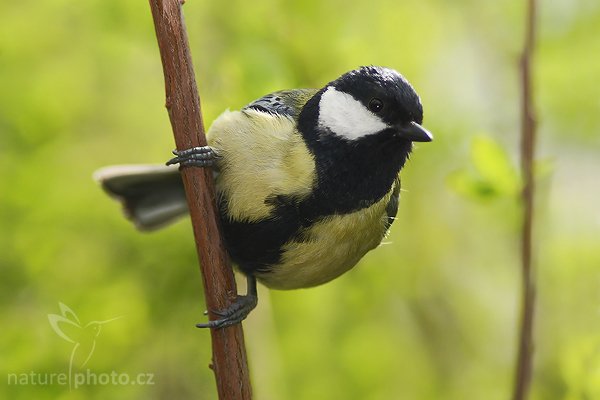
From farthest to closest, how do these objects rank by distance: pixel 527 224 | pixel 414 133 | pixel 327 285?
pixel 327 285
pixel 414 133
pixel 527 224

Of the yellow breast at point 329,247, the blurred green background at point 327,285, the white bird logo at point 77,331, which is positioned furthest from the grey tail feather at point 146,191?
the yellow breast at point 329,247

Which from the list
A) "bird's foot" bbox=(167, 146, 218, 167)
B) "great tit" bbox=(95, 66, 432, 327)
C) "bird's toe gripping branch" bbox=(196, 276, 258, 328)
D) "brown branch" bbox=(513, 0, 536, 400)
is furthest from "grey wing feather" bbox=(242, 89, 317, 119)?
"brown branch" bbox=(513, 0, 536, 400)

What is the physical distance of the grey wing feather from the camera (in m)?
1.93

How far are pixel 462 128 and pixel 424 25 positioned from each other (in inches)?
13.5

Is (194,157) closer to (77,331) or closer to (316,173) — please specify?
(316,173)

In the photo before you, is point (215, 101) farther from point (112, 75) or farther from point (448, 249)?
point (448, 249)

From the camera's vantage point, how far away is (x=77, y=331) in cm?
198

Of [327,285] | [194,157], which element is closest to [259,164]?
[194,157]

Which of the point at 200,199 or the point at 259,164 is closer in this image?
the point at 200,199

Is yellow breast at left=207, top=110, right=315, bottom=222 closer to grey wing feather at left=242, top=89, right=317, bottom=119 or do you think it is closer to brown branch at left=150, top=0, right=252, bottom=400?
grey wing feather at left=242, top=89, right=317, bottom=119

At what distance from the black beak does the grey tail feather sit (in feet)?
2.56

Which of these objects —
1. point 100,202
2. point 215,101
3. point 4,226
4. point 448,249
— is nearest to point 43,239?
point 4,226

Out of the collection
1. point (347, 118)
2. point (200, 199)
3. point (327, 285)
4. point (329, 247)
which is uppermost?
point (347, 118)

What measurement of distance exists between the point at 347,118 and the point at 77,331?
2.92 feet
